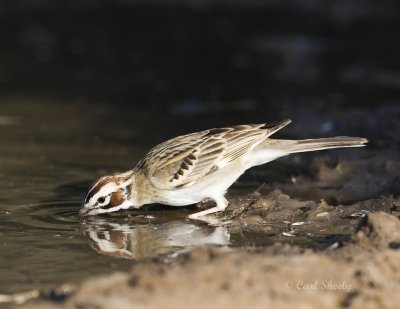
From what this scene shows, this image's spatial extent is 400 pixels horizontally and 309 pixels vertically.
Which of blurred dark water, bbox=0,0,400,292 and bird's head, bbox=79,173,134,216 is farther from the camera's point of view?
bird's head, bbox=79,173,134,216

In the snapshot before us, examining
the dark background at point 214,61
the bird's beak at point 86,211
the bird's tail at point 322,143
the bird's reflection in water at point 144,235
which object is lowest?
the bird's reflection in water at point 144,235

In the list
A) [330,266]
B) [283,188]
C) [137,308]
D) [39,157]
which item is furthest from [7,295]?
[39,157]

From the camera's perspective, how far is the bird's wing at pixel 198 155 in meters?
9.68

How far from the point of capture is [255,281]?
21.7 feet

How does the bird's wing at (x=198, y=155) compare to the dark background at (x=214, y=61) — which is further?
the dark background at (x=214, y=61)

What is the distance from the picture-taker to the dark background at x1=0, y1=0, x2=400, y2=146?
15391 millimetres

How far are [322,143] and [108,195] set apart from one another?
242cm

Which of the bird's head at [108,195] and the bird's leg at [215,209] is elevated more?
the bird's head at [108,195]

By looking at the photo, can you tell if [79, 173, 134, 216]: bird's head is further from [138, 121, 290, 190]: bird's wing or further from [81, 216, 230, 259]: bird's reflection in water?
[138, 121, 290, 190]: bird's wing

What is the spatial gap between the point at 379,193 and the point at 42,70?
1064 centimetres

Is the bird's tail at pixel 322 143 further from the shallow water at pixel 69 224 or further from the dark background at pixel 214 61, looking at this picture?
the dark background at pixel 214 61

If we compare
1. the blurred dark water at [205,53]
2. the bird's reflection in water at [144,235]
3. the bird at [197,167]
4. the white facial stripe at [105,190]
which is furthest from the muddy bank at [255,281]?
the blurred dark water at [205,53]

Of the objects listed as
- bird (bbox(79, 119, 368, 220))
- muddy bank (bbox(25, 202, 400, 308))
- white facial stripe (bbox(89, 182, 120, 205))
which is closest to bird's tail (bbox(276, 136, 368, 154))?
bird (bbox(79, 119, 368, 220))

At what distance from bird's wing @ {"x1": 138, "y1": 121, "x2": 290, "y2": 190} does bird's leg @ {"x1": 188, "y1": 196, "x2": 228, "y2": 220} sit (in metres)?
0.32
